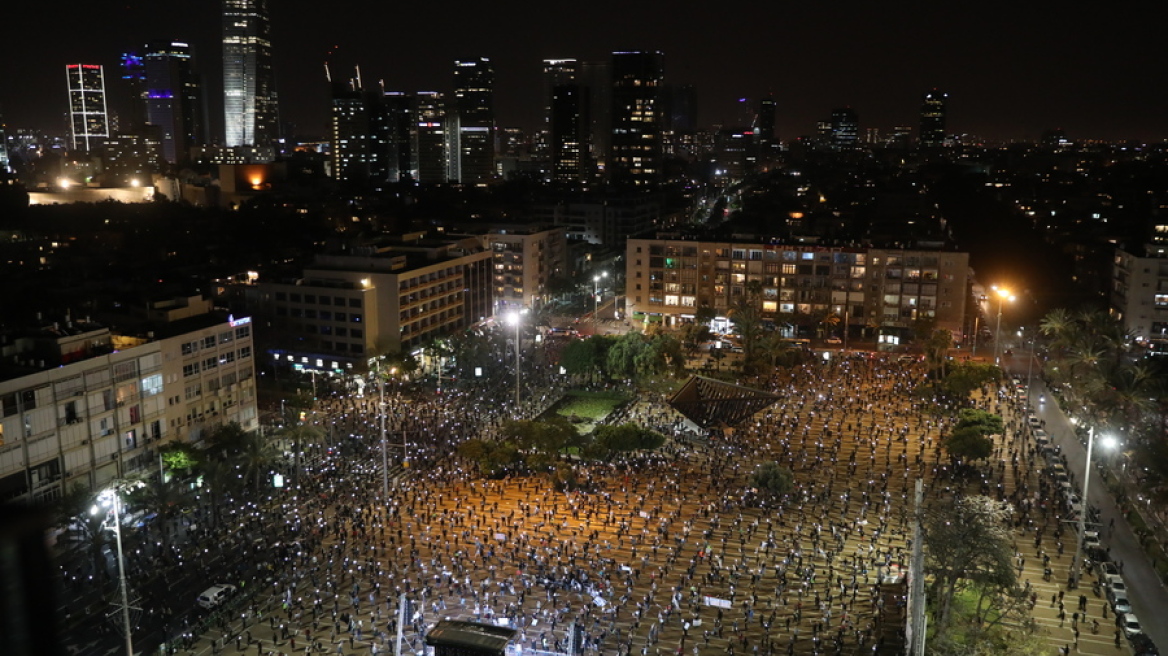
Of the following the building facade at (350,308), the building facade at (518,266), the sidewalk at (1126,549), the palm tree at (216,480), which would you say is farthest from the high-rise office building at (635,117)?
the palm tree at (216,480)

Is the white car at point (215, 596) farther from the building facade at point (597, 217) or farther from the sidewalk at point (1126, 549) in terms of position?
the building facade at point (597, 217)

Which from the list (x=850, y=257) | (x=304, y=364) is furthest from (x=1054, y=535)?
(x=304, y=364)

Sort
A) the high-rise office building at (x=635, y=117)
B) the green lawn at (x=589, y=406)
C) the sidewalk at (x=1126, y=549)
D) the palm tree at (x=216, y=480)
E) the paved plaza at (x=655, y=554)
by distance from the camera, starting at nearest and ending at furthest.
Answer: the paved plaza at (x=655, y=554) → the sidewalk at (x=1126, y=549) → the palm tree at (x=216, y=480) → the green lawn at (x=589, y=406) → the high-rise office building at (x=635, y=117)

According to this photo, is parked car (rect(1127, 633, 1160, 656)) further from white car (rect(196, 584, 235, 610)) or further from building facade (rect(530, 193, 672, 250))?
building facade (rect(530, 193, 672, 250))

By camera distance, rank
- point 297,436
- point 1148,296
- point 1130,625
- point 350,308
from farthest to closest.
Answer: point 1148,296
point 350,308
point 297,436
point 1130,625

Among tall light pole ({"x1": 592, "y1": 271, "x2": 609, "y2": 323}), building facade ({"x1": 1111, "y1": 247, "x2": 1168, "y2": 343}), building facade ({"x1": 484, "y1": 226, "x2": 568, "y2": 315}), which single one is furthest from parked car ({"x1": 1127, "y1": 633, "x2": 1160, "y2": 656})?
building facade ({"x1": 484, "y1": 226, "x2": 568, "y2": 315})

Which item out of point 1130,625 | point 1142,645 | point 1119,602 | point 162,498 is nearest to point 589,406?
point 162,498

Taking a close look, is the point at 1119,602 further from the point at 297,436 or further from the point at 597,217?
the point at 597,217
